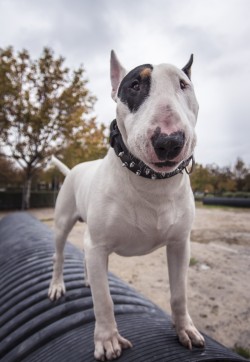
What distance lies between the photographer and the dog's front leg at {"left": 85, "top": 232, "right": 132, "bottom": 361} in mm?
1647

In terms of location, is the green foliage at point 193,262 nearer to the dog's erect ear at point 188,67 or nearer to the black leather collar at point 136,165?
the black leather collar at point 136,165

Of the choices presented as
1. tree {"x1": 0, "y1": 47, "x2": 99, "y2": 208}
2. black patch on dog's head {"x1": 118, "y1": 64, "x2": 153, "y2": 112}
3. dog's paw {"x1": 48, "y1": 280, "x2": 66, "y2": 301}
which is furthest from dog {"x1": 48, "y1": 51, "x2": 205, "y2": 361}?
tree {"x1": 0, "y1": 47, "x2": 99, "y2": 208}

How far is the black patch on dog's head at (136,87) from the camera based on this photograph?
1.45m

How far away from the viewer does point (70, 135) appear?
1778 centimetres

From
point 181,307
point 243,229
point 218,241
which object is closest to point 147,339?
point 181,307

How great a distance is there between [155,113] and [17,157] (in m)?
Answer: 18.1

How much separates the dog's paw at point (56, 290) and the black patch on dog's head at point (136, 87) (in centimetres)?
170

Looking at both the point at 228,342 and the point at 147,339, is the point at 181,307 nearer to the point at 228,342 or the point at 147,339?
the point at 147,339

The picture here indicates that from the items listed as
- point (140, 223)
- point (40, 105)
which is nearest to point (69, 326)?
point (140, 223)

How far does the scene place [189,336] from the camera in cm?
183

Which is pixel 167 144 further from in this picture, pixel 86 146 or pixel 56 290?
pixel 86 146

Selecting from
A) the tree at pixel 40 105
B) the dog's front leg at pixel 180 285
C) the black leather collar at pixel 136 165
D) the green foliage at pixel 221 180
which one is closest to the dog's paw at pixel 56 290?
the dog's front leg at pixel 180 285

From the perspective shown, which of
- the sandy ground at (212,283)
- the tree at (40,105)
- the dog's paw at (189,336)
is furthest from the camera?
the tree at (40,105)

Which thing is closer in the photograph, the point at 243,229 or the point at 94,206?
the point at 94,206
